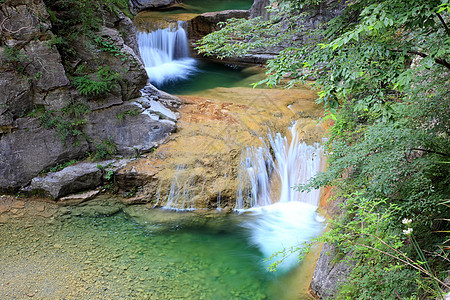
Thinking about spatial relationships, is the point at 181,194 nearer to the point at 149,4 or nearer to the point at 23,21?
the point at 23,21

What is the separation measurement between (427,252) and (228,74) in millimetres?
10719

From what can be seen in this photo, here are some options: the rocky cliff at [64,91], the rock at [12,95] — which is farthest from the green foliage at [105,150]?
the rock at [12,95]

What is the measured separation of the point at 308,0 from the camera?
4.68 metres

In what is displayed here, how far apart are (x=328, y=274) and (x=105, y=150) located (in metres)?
5.47

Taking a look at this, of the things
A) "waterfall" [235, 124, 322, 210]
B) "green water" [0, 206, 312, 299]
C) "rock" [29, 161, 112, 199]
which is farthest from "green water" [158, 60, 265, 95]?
"green water" [0, 206, 312, 299]

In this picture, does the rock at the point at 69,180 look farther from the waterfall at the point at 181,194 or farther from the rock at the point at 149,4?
the rock at the point at 149,4

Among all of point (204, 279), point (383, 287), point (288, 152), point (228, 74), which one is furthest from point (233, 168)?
point (228, 74)

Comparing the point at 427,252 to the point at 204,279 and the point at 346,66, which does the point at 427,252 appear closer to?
the point at 346,66

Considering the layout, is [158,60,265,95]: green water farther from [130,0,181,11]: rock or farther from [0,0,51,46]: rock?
[0,0,51,46]: rock

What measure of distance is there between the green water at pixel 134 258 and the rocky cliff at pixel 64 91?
1616mm

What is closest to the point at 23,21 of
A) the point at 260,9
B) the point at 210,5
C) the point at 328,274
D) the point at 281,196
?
the point at 281,196

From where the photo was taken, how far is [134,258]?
5.76m

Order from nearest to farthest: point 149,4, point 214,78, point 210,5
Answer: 1. point 214,78
2. point 149,4
3. point 210,5

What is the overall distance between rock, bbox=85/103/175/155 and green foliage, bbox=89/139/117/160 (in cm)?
8
